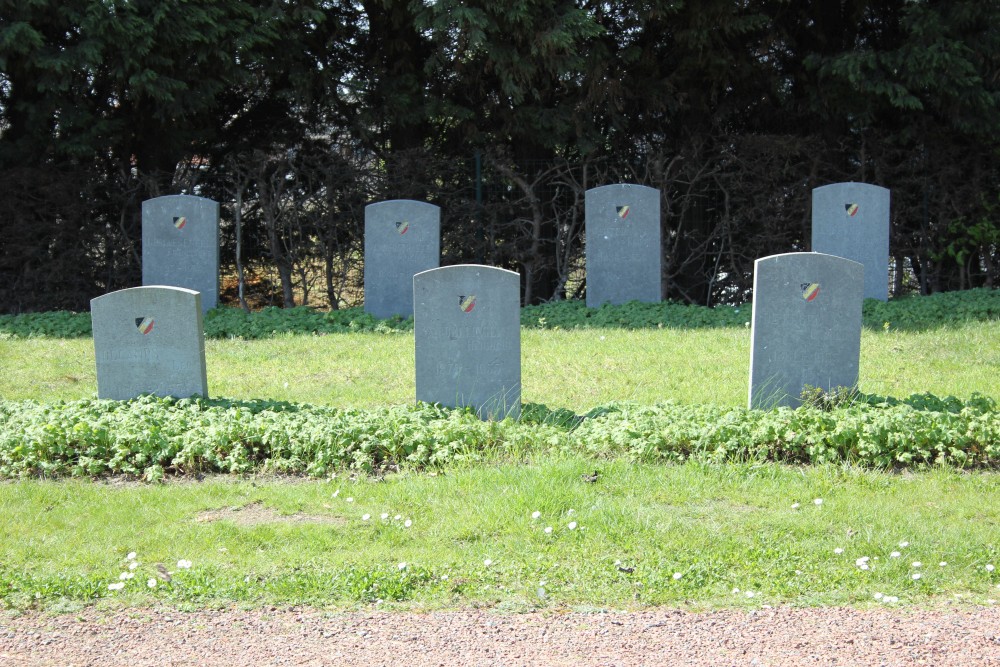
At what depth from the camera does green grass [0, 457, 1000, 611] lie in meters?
4.11

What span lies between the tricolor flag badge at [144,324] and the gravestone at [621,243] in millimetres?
6657

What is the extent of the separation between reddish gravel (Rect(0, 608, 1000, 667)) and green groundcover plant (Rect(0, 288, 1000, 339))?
6.88 m

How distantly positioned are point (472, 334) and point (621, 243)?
6.16 metres

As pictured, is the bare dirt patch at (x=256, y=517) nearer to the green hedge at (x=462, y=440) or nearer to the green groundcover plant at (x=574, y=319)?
the green hedge at (x=462, y=440)

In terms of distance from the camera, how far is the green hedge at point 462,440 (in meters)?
5.67

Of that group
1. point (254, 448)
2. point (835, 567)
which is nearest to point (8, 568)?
point (254, 448)

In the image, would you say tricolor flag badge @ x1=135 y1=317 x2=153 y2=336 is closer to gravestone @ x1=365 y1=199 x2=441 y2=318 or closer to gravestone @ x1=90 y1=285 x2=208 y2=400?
gravestone @ x1=90 y1=285 x2=208 y2=400

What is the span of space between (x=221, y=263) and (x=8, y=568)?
34.9 ft

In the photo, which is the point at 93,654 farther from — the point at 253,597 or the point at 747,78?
the point at 747,78

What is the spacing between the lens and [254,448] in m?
5.91

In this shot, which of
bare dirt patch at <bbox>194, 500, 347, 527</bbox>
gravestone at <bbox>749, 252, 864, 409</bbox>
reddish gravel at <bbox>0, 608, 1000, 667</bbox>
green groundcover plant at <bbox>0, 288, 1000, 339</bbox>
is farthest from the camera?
green groundcover plant at <bbox>0, 288, 1000, 339</bbox>

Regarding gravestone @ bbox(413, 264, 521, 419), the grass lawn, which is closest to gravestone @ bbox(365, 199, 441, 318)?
gravestone @ bbox(413, 264, 521, 419)

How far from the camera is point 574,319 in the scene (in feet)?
37.3

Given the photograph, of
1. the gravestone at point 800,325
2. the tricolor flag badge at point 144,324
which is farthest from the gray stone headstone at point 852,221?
the tricolor flag badge at point 144,324
